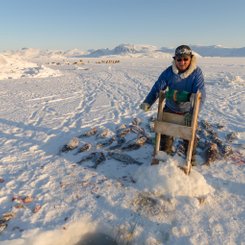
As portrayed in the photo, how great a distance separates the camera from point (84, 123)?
30.8 ft

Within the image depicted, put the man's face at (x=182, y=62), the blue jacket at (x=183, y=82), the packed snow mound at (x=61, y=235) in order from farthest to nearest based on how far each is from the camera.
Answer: the blue jacket at (x=183, y=82), the man's face at (x=182, y=62), the packed snow mound at (x=61, y=235)

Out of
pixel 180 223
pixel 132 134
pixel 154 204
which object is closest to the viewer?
pixel 180 223

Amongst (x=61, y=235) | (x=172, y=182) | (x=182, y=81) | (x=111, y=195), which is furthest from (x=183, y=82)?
(x=61, y=235)

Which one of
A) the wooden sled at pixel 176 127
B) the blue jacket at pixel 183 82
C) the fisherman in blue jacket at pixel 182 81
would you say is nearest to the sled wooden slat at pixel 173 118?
the wooden sled at pixel 176 127

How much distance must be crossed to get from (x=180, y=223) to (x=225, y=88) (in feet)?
41.7

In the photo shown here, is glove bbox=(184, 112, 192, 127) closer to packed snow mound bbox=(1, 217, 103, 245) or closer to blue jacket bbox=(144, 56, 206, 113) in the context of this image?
blue jacket bbox=(144, 56, 206, 113)

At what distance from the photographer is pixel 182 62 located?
16.7ft

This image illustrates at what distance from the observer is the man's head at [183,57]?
16.4 ft

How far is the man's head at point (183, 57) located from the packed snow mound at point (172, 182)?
1.60 m

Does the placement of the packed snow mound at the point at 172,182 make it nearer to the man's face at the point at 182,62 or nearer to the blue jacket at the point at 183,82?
the blue jacket at the point at 183,82

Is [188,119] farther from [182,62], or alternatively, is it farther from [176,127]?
[182,62]

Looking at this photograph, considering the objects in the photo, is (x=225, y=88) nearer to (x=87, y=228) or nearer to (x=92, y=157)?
(x=92, y=157)

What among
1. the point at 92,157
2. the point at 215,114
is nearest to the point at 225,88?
the point at 215,114

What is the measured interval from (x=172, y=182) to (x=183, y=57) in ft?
6.69
